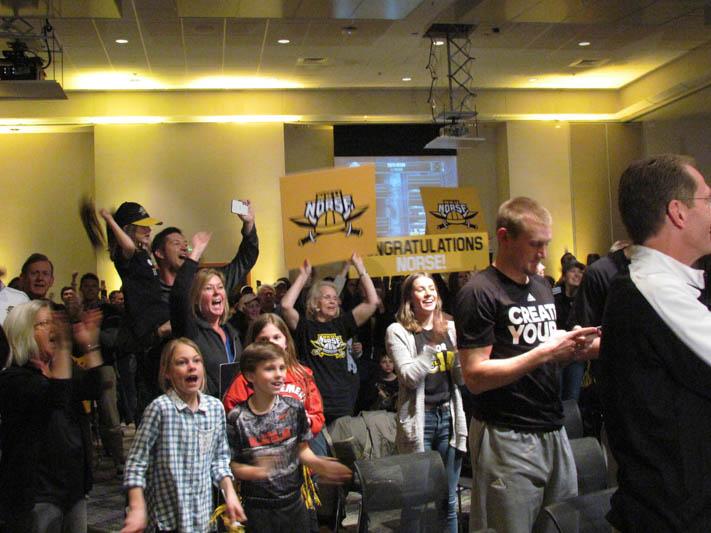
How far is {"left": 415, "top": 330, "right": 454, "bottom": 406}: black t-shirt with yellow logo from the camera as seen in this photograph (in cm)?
434

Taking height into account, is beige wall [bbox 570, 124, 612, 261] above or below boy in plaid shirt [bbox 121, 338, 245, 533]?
above

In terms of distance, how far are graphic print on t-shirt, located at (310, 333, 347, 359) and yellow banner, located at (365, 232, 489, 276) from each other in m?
0.70

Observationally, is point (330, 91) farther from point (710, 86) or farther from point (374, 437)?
point (374, 437)

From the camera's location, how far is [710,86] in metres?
12.4

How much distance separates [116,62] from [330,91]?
12.4 ft

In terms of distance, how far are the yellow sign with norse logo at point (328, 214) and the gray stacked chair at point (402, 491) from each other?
1.99 m

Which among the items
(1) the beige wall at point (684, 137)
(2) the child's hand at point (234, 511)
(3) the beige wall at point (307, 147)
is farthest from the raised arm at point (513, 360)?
(3) the beige wall at point (307, 147)

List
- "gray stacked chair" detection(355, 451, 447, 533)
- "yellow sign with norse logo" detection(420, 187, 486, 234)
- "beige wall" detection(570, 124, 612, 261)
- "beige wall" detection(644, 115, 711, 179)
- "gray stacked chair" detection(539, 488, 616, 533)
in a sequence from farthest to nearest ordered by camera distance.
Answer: "beige wall" detection(570, 124, 612, 261)
"beige wall" detection(644, 115, 711, 179)
"yellow sign with norse logo" detection(420, 187, 486, 234)
"gray stacked chair" detection(355, 451, 447, 533)
"gray stacked chair" detection(539, 488, 616, 533)

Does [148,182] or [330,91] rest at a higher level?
[330,91]

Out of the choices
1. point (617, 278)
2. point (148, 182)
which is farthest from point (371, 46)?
point (617, 278)

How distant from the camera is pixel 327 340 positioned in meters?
4.99

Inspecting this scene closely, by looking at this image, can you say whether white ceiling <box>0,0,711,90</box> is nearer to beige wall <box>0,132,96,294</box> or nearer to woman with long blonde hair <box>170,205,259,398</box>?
beige wall <box>0,132,96,294</box>

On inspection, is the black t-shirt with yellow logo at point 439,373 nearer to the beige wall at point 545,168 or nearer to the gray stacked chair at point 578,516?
the gray stacked chair at point 578,516

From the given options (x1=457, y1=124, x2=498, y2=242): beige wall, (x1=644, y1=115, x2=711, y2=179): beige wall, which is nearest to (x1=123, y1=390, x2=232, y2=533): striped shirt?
(x1=644, y1=115, x2=711, y2=179): beige wall
